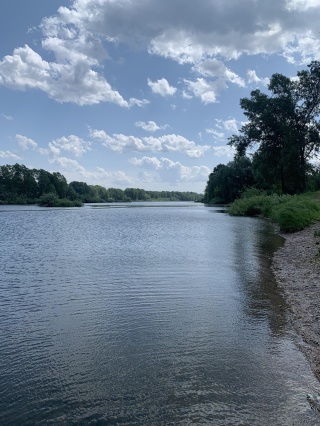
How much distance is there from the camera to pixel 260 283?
13.4m

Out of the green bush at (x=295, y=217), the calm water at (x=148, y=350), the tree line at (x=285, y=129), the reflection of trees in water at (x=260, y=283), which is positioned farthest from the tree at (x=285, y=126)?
the calm water at (x=148, y=350)

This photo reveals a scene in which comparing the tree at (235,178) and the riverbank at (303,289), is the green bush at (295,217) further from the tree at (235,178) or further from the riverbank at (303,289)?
the tree at (235,178)

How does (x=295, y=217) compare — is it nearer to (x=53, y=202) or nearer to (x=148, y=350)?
(x=148, y=350)

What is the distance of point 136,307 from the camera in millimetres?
10555

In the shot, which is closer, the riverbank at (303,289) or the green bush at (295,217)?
the riverbank at (303,289)

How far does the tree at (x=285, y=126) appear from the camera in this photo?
175ft

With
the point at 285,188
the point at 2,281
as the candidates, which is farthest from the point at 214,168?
the point at 2,281

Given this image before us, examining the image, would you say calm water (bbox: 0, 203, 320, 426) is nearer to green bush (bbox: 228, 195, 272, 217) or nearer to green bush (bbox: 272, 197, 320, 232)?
green bush (bbox: 272, 197, 320, 232)

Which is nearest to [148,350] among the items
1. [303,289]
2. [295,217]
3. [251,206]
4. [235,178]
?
[303,289]

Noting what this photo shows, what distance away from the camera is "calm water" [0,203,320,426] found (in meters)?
5.45

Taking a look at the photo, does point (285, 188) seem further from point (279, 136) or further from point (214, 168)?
point (214, 168)

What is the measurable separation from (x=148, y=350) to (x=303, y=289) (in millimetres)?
6632

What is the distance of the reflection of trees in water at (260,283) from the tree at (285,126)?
33062 millimetres

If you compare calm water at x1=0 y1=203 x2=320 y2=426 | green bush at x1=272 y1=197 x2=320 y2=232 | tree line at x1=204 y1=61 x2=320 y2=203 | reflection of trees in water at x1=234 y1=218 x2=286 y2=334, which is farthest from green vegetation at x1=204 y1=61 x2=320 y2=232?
calm water at x1=0 y1=203 x2=320 y2=426
